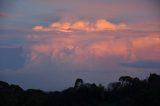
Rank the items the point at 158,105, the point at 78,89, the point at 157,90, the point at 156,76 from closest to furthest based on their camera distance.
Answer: the point at 158,105 → the point at 157,90 → the point at 78,89 → the point at 156,76

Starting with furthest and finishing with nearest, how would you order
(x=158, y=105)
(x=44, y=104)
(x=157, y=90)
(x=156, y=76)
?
(x=156, y=76), (x=44, y=104), (x=157, y=90), (x=158, y=105)

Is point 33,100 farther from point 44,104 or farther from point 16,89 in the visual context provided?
point 16,89

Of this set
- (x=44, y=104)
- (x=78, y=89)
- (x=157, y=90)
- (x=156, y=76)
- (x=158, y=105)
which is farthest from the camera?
(x=156, y=76)

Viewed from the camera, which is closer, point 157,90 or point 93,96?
point 157,90

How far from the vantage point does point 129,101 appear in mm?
27906

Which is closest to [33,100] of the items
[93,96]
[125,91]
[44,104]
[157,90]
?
[44,104]

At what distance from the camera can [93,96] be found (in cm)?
3228

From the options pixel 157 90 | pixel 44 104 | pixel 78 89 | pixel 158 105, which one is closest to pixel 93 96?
pixel 78 89

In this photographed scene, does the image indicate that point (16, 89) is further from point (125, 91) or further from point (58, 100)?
point (125, 91)

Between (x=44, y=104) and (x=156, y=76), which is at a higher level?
(x=156, y=76)

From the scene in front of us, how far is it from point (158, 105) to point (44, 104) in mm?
9821

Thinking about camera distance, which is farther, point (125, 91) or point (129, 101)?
point (125, 91)

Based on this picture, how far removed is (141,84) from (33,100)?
858 centimetres

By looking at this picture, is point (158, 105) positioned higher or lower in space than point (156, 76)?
lower
